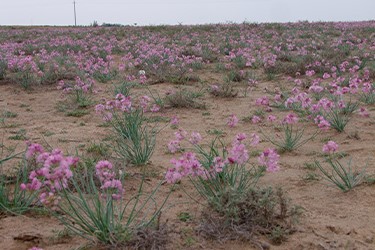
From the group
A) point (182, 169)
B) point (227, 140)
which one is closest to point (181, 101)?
point (227, 140)

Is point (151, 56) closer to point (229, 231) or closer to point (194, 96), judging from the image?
point (194, 96)

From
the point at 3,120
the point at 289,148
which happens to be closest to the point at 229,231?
the point at 289,148

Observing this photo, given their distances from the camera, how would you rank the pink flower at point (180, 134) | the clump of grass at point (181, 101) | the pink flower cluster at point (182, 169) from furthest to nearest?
the clump of grass at point (181, 101)
the pink flower at point (180, 134)
the pink flower cluster at point (182, 169)

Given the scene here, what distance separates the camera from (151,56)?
1159 centimetres

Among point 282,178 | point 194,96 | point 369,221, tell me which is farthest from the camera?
point 194,96

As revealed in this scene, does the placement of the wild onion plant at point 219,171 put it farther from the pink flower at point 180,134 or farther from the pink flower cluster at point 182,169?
the pink flower at point 180,134

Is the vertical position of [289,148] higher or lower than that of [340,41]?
lower

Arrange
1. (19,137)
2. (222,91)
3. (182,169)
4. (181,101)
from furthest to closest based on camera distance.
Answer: (222,91) → (181,101) → (19,137) → (182,169)

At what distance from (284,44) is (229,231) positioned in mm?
12194

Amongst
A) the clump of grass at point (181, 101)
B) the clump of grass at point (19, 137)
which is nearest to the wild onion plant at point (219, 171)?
the clump of grass at point (19, 137)

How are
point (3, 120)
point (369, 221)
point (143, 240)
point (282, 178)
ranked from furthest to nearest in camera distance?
point (3, 120), point (282, 178), point (369, 221), point (143, 240)

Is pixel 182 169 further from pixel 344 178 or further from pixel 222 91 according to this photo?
pixel 222 91

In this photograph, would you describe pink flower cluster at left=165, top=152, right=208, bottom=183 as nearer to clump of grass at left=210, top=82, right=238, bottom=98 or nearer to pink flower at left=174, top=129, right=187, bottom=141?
pink flower at left=174, top=129, right=187, bottom=141

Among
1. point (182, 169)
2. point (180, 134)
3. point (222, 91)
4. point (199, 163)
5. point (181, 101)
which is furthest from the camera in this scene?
point (222, 91)
